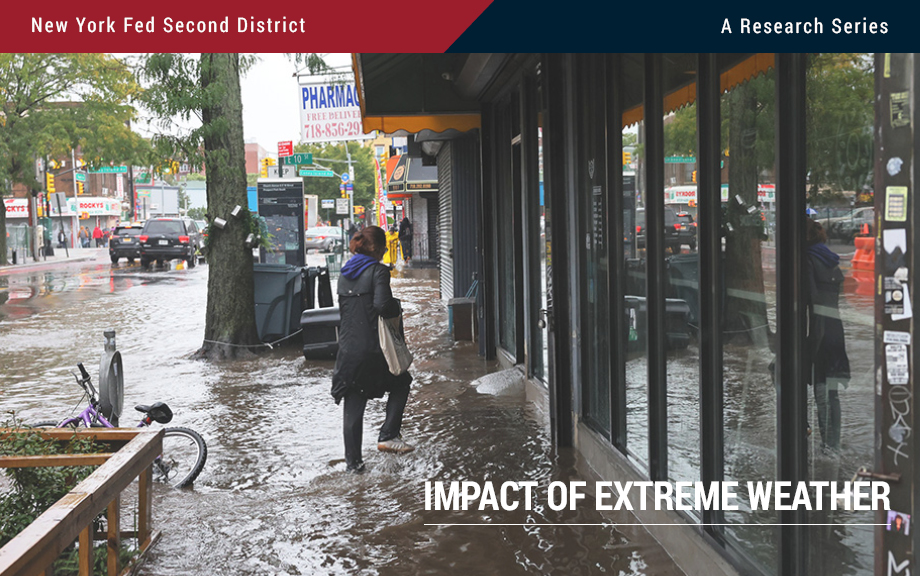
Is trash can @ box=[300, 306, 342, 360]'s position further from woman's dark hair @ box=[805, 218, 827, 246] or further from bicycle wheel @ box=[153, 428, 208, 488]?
woman's dark hair @ box=[805, 218, 827, 246]

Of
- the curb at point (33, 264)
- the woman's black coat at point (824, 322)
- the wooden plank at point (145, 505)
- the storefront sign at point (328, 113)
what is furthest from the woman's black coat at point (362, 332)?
the curb at point (33, 264)

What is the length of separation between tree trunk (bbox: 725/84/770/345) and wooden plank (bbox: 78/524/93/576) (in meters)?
2.85

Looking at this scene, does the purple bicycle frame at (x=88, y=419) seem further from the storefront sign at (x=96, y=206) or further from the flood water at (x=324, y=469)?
the storefront sign at (x=96, y=206)

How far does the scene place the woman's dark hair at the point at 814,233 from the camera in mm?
3250

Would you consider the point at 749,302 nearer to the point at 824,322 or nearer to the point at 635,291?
the point at 824,322

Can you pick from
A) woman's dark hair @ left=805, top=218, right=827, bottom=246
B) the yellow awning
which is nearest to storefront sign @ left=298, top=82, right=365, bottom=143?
the yellow awning

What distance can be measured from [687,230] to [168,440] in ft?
15.3

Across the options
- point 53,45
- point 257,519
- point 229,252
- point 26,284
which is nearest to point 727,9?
point 53,45

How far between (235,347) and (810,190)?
1064 centimetres

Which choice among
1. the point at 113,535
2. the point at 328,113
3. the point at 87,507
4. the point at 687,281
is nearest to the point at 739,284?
the point at 687,281

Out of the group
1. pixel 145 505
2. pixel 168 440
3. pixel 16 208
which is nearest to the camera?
pixel 145 505

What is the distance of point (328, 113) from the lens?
65.6 ft

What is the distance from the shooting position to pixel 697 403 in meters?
4.53

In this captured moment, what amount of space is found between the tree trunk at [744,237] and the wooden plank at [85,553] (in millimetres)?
2855
